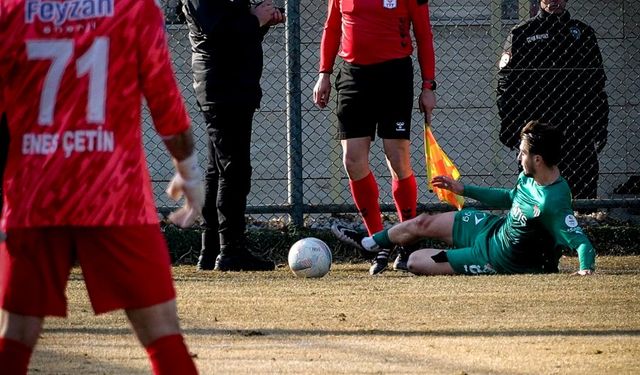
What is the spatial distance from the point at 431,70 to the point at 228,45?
1.45 m

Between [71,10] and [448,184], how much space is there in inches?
213

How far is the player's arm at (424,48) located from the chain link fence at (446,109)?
3155mm

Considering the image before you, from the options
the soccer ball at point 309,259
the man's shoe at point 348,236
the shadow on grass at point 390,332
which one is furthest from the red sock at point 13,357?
the man's shoe at point 348,236

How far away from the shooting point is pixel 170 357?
3498 millimetres

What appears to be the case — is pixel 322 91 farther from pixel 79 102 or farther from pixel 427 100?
pixel 79 102

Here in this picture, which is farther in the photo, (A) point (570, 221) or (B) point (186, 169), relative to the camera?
(A) point (570, 221)

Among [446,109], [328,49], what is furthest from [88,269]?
[446,109]

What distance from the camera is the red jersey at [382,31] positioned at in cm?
874

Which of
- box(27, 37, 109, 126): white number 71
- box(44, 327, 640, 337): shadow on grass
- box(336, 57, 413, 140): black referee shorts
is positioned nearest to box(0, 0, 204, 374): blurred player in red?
box(27, 37, 109, 126): white number 71

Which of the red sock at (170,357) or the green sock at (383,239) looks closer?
the red sock at (170,357)

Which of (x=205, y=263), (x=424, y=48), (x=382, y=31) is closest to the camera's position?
(x=382, y=31)

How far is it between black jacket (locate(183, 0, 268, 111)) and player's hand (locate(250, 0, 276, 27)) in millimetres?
38

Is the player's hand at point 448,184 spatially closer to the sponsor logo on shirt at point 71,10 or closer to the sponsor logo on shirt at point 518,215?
the sponsor logo on shirt at point 518,215

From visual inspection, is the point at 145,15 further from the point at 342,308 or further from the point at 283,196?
the point at 283,196
